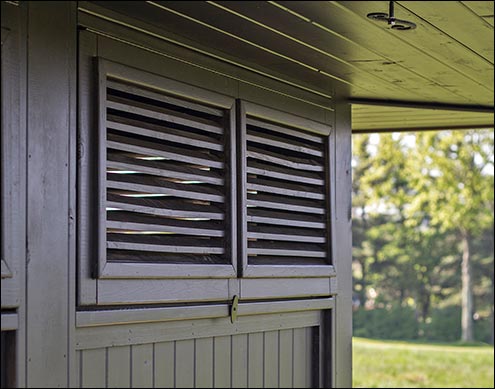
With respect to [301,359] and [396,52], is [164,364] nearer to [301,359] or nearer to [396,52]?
[301,359]

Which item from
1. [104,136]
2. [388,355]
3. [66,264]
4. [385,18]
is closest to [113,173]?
[104,136]

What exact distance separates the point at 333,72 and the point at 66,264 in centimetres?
177

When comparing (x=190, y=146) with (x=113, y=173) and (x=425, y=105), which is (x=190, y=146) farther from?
(x=425, y=105)

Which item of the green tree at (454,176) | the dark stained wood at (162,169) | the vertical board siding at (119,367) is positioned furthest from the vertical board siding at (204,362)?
the green tree at (454,176)

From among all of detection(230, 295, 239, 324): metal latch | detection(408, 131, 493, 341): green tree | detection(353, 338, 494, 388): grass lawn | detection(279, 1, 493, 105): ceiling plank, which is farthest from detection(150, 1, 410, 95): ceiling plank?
detection(408, 131, 493, 341): green tree

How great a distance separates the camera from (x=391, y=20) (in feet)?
11.1

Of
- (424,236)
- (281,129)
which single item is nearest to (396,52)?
(281,129)

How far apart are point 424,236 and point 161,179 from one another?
15978 mm

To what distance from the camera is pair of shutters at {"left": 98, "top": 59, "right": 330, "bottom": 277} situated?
3412mm

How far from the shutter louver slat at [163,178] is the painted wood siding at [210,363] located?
33cm

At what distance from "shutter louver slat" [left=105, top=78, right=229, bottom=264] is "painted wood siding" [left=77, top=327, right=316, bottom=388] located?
0.33 m

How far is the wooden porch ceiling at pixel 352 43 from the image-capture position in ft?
11.0

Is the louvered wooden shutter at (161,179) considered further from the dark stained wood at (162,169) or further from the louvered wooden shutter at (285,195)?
the louvered wooden shutter at (285,195)

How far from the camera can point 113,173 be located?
3.42 metres
